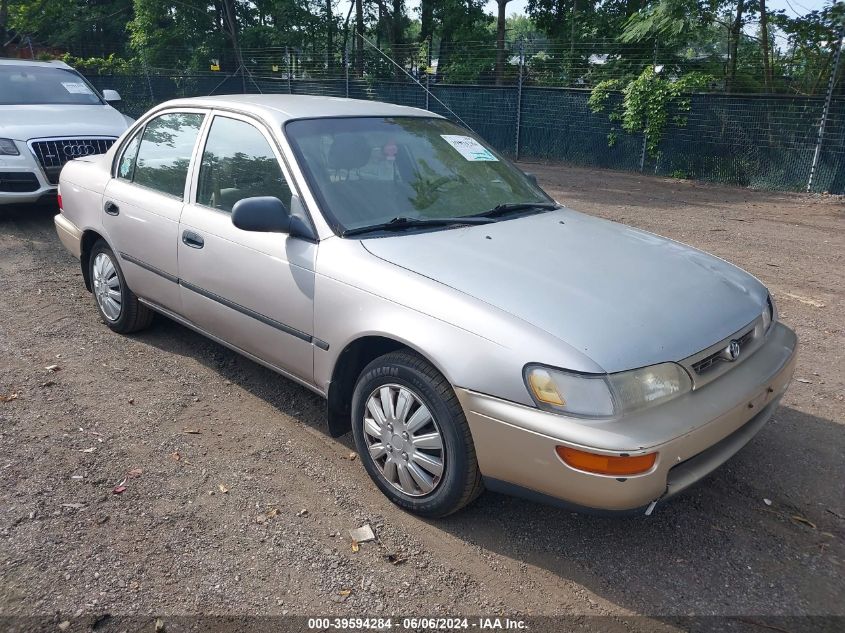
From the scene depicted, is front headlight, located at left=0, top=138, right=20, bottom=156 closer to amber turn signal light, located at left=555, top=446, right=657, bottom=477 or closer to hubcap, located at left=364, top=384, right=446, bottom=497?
hubcap, located at left=364, top=384, right=446, bottom=497

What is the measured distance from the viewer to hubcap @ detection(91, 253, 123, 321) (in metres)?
4.98

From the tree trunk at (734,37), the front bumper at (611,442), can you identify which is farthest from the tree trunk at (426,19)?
the front bumper at (611,442)

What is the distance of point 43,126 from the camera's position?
322 inches

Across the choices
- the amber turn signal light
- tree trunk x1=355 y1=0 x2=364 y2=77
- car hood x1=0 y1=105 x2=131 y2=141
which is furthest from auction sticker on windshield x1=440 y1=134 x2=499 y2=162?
tree trunk x1=355 y1=0 x2=364 y2=77

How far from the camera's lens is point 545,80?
16391 millimetres

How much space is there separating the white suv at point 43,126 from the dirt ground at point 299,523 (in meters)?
4.16

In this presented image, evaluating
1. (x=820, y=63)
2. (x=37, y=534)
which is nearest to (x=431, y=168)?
(x=37, y=534)

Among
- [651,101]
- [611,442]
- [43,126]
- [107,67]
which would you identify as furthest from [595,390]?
[107,67]

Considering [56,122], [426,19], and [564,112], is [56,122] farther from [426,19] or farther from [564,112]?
[426,19]

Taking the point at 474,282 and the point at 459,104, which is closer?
the point at 474,282

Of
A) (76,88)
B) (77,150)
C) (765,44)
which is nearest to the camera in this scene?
(77,150)

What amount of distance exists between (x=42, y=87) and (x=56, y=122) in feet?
4.13

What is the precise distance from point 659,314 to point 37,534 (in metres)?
2.80

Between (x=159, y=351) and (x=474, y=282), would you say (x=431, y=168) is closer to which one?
(x=474, y=282)
